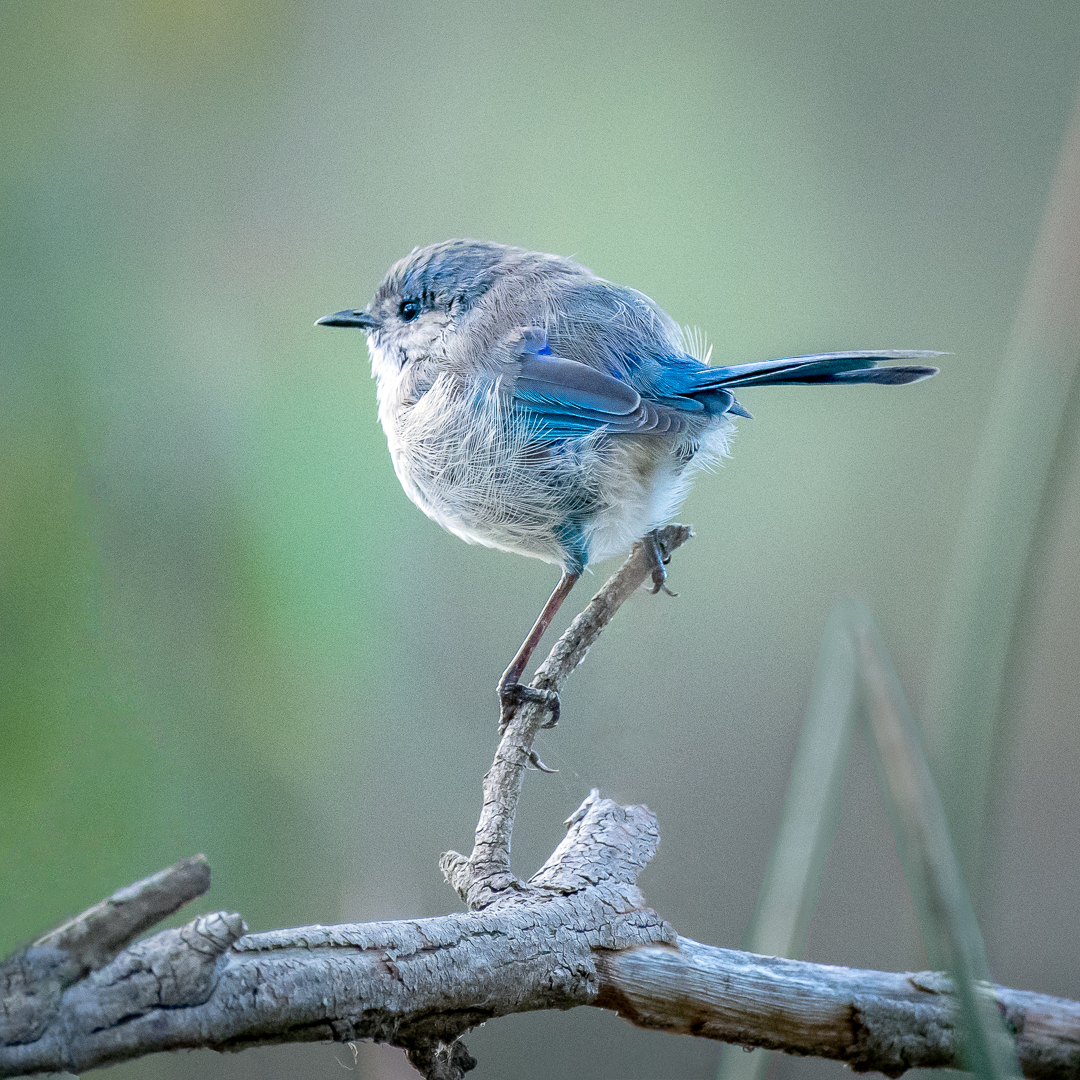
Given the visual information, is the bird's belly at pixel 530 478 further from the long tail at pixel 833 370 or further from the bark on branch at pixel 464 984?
the bark on branch at pixel 464 984

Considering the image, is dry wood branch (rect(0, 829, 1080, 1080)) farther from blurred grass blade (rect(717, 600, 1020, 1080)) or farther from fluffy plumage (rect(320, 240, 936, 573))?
fluffy plumage (rect(320, 240, 936, 573))

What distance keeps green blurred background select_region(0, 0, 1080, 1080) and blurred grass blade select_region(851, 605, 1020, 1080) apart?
0.71 metres

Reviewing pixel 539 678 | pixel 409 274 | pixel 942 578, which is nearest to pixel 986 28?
pixel 942 578

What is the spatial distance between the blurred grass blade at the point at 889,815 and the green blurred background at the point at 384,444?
2.19 feet

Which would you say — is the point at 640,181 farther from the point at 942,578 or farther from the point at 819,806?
the point at 819,806

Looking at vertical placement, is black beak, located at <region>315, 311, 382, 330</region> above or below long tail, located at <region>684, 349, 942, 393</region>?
below

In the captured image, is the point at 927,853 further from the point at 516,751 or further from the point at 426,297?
the point at 426,297

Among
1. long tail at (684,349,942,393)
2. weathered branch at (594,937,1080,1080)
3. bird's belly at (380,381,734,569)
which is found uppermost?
long tail at (684,349,942,393)

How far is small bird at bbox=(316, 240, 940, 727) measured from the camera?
1.14m

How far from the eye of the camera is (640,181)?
1.58 m

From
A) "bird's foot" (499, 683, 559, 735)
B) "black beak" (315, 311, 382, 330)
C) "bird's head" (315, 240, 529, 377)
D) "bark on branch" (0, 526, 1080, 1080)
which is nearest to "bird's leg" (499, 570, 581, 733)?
"bird's foot" (499, 683, 559, 735)

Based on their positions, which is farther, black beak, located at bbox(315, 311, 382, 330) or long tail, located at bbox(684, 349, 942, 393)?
black beak, located at bbox(315, 311, 382, 330)

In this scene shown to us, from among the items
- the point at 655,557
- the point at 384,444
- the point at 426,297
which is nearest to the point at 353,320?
the point at 426,297

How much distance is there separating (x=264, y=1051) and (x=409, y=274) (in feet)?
3.29
